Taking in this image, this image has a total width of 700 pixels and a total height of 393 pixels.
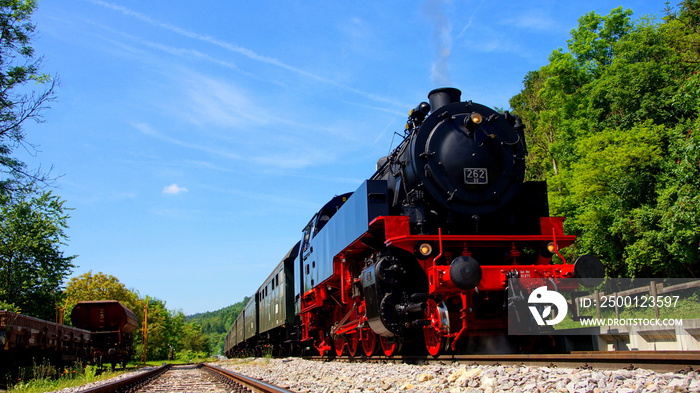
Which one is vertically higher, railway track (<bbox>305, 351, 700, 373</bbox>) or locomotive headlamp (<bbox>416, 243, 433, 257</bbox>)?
locomotive headlamp (<bbox>416, 243, 433, 257</bbox>)

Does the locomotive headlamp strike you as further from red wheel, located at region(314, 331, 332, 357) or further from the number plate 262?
red wheel, located at region(314, 331, 332, 357)

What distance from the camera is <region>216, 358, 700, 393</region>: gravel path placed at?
3.84 m

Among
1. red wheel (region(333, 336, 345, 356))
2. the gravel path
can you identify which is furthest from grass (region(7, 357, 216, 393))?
red wheel (region(333, 336, 345, 356))

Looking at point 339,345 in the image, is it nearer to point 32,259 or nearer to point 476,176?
point 476,176

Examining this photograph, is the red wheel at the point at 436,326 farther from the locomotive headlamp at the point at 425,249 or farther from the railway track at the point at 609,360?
the locomotive headlamp at the point at 425,249

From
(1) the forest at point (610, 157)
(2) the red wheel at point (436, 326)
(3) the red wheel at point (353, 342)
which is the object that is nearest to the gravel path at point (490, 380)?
(2) the red wheel at point (436, 326)

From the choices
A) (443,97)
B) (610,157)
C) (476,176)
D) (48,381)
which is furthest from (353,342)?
(610,157)

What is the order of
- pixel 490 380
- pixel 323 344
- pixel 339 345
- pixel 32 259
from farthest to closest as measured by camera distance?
pixel 32 259, pixel 323 344, pixel 339 345, pixel 490 380

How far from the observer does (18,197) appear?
45.6 ft

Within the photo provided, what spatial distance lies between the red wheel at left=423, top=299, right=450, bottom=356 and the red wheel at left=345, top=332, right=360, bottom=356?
10.00ft

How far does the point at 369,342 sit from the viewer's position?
10398 mm

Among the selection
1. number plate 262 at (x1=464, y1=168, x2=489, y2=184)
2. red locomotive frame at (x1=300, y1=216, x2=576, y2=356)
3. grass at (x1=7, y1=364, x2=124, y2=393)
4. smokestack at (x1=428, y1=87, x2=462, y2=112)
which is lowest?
grass at (x1=7, y1=364, x2=124, y2=393)

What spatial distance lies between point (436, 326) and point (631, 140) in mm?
15715

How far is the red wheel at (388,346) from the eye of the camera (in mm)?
9081
